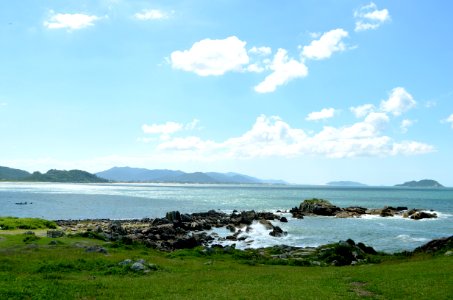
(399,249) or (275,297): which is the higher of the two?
(275,297)

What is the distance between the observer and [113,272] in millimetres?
34312

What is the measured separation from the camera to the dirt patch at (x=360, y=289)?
2620cm

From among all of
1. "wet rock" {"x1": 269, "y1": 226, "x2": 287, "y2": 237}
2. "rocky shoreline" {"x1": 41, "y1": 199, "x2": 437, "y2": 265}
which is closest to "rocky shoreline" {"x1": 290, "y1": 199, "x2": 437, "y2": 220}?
"rocky shoreline" {"x1": 41, "y1": 199, "x2": 437, "y2": 265}

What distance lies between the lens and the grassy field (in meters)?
25.6

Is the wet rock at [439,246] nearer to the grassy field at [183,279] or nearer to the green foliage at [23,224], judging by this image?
the grassy field at [183,279]

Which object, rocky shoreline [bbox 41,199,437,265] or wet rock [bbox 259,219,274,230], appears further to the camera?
wet rock [bbox 259,219,274,230]

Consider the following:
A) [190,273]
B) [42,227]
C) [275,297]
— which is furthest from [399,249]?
[42,227]

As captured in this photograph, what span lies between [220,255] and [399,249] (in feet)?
108

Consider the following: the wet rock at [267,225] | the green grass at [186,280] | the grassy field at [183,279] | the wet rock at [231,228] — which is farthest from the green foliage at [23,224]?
the wet rock at [267,225]

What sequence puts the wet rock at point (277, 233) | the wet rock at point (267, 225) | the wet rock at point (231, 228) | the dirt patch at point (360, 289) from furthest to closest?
1. the wet rock at point (267, 225)
2. the wet rock at point (231, 228)
3. the wet rock at point (277, 233)
4. the dirt patch at point (360, 289)

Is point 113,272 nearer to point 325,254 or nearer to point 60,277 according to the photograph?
point 60,277

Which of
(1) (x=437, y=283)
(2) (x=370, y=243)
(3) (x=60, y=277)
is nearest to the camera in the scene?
(1) (x=437, y=283)

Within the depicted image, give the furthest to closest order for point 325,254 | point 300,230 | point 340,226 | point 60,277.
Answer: point 340,226 < point 300,230 < point 325,254 < point 60,277

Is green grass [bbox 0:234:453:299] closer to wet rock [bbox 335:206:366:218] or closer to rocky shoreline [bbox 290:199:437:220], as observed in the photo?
rocky shoreline [bbox 290:199:437:220]
